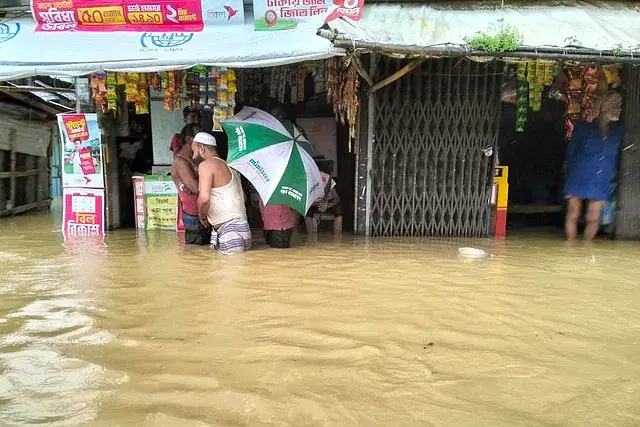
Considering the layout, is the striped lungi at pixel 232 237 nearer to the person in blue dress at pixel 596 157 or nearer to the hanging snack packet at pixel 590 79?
the person in blue dress at pixel 596 157

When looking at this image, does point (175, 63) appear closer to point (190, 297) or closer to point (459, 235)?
point (190, 297)

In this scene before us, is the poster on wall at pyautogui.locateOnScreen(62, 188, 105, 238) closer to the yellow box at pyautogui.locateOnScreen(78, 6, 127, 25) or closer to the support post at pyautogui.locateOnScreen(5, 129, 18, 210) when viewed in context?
the yellow box at pyautogui.locateOnScreen(78, 6, 127, 25)

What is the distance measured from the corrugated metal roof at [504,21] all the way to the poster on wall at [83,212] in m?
4.08

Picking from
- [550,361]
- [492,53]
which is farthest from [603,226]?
[550,361]

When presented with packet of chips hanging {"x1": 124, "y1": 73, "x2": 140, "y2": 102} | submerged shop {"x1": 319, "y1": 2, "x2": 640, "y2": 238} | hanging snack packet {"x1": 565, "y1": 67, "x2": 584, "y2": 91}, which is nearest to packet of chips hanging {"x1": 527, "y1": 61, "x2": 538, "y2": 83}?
submerged shop {"x1": 319, "y1": 2, "x2": 640, "y2": 238}

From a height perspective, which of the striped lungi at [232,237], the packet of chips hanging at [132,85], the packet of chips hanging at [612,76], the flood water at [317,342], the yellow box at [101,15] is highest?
the yellow box at [101,15]

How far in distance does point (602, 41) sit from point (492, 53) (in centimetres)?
136

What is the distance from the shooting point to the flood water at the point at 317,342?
2.24 m

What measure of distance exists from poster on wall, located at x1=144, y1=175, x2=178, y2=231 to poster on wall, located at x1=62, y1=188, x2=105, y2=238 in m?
0.63

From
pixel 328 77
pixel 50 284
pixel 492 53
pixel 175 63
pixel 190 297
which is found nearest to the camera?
pixel 190 297

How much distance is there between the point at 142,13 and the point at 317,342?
5457 millimetres

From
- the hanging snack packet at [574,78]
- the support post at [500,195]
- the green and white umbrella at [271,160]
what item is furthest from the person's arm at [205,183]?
the hanging snack packet at [574,78]

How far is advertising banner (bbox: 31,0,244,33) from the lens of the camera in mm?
6641

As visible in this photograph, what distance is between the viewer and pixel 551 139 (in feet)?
30.9
